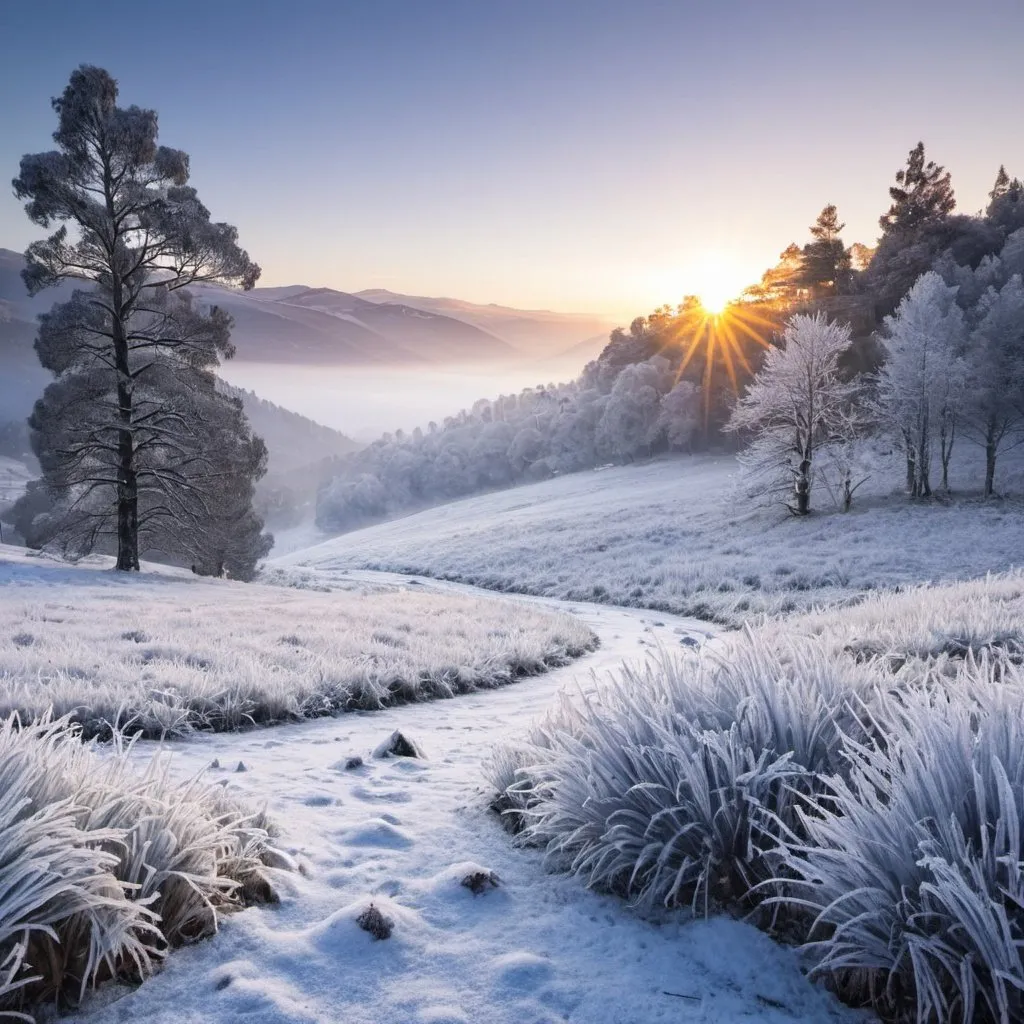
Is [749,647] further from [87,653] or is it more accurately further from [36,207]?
[36,207]

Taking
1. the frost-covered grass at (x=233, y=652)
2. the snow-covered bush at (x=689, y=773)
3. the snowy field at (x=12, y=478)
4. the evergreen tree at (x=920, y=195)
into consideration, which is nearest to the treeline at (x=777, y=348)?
the evergreen tree at (x=920, y=195)

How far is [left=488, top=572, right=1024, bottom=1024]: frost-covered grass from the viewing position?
1772 millimetres

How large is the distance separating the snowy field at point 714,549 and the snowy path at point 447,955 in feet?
45.8

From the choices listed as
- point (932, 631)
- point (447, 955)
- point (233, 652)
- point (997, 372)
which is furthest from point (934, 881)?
point (997, 372)

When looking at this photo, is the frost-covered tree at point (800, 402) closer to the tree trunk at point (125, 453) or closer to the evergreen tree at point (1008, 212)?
the tree trunk at point (125, 453)

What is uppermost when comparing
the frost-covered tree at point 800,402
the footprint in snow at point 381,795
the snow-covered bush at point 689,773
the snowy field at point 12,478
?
the frost-covered tree at point 800,402

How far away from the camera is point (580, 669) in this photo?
993 centimetres

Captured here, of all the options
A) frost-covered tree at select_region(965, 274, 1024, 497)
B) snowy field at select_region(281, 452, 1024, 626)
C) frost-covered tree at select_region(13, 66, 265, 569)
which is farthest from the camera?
frost-covered tree at select_region(965, 274, 1024, 497)

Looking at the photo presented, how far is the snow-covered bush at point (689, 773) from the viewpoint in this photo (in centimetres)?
244

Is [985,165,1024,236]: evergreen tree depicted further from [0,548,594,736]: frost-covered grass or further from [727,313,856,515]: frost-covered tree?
[0,548,594,736]: frost-covered grass

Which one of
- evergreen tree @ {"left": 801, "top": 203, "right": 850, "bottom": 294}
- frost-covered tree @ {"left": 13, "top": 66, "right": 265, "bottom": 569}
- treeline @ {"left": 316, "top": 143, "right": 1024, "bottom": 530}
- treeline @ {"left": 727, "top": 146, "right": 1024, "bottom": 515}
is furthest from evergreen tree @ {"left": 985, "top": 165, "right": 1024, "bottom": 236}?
frost-covered tree @ {"left": 13, "top": 66, "right": 265, "bottom": 569}

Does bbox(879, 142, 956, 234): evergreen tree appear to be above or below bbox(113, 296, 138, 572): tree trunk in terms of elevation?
above

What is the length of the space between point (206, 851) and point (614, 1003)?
1403 millimetres

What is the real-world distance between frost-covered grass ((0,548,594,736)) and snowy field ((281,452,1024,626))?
770 cm
